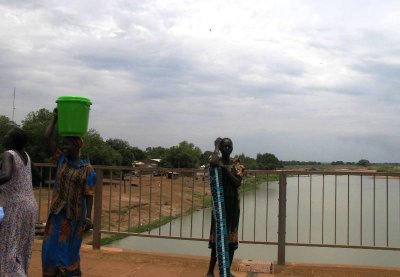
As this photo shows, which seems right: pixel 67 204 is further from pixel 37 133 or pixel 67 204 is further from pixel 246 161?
pixel 37 133

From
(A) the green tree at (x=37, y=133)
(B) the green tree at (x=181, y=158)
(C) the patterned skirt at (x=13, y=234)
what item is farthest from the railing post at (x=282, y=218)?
(B) the green tree at (x=181, y=158)

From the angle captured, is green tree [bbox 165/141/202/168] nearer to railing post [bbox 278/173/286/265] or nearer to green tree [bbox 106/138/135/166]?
green tree [bbox 106/138/135/166]

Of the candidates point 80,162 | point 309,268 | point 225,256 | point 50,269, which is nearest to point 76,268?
point 50,269

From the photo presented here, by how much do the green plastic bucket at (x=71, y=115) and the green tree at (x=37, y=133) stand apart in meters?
18.4

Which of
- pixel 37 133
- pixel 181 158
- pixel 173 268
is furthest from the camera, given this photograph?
pixel 181 158

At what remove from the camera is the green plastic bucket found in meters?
A: 3.28

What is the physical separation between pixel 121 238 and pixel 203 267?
823 cm

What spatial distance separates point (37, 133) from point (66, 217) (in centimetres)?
2267

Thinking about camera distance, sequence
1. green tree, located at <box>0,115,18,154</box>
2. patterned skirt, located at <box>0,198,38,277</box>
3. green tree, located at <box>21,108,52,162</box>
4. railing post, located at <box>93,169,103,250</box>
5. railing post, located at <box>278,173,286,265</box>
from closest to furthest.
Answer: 1. patterned skirt, located at <box>0,198,38,277</box>
2. railing post, located at <box>278,173,286,265</box>
3. railing post, located at <box>93,169,103,250</box>
4. green tree, located at <box>21,108,52,162</box>
5. green tree, located at <box>0,115,18,154</box>

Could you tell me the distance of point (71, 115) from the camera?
10.8 feet

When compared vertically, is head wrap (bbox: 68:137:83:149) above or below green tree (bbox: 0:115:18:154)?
below

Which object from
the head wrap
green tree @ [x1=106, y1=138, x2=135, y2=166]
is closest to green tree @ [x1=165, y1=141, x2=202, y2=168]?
green tree @ [x1=106, y1=138, x2=135, y2=166]

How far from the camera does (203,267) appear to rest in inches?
187

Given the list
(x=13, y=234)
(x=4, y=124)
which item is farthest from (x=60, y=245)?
(x=4, y=124)
